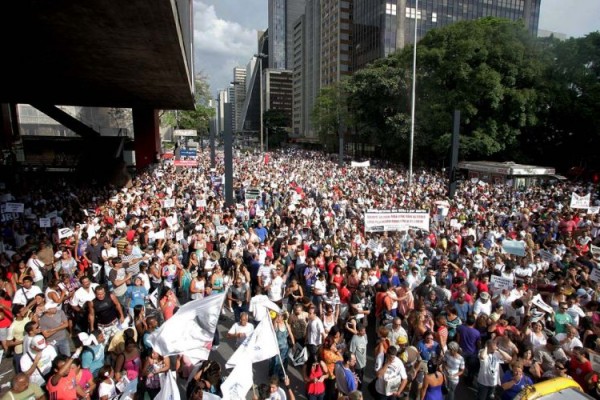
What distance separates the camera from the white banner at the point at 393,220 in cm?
1147

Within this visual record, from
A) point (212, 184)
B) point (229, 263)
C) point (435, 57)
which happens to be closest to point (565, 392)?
point (229, 263)

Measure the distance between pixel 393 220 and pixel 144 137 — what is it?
2504cm

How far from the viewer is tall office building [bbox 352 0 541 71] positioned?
2881 inches

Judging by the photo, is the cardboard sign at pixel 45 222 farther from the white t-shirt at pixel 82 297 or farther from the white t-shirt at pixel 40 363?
the white t-shirt at pixel 40 363

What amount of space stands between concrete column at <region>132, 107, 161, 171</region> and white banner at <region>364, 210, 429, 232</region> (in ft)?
79.3

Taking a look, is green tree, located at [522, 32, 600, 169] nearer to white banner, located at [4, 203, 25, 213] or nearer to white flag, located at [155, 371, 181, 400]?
white banner, located at [4, 203, 25, 213]

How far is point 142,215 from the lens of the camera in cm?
1405

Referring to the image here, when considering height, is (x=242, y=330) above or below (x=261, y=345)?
below

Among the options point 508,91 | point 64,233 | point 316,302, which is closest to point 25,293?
point 64,233

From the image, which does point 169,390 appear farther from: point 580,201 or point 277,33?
point 277,33

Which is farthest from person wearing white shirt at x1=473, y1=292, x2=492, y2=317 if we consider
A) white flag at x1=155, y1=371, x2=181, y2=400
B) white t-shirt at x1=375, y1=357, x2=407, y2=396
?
white flag at x1=155, y1=371, x2=181, y2=400

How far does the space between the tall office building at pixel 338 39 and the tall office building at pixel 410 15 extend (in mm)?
8116

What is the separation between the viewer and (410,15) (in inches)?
2936

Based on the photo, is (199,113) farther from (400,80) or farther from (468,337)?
(468,337)
